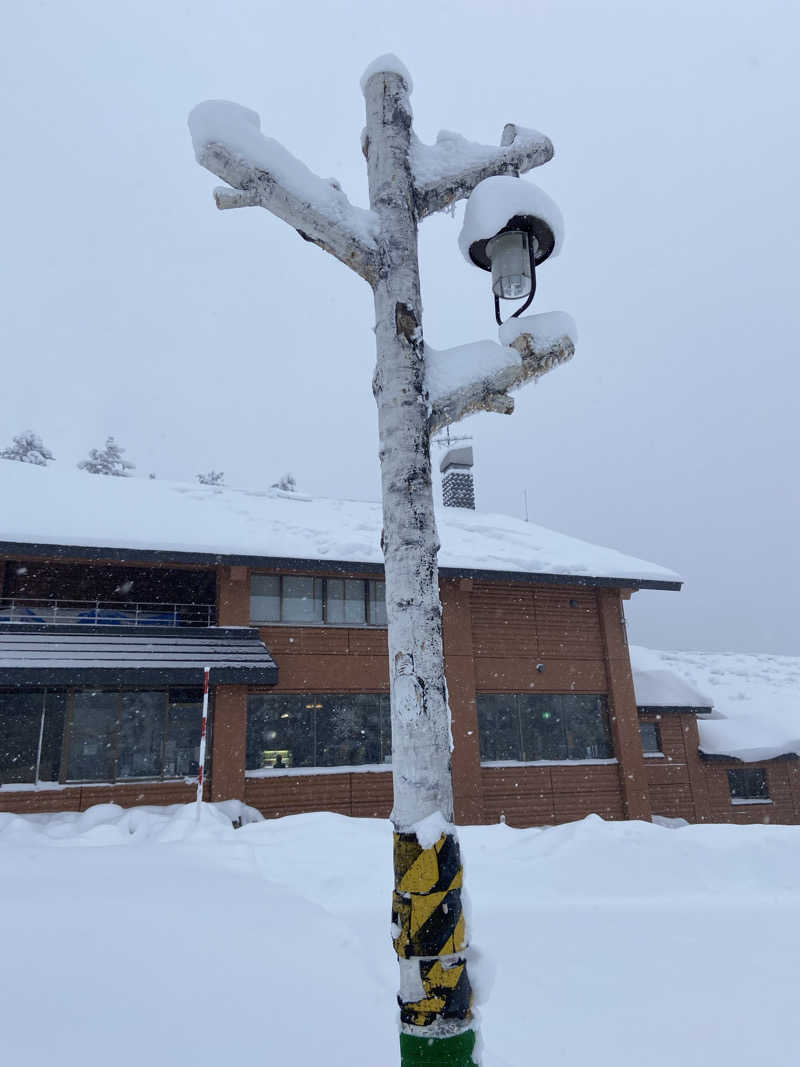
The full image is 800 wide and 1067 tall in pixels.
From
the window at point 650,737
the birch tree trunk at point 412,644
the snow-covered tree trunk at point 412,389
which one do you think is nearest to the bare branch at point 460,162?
the snow-covered tree trunk at point 412,389

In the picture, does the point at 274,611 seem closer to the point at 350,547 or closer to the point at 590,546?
the point at 350,547

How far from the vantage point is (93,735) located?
13.2m

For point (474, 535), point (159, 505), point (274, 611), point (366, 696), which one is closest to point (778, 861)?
point (366, 696)

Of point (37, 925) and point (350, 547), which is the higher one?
point (350, 547)

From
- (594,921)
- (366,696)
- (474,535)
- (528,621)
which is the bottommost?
(594,921)

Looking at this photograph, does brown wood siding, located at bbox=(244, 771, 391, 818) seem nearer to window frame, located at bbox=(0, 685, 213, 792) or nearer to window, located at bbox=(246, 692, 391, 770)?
window, located at bbox=(246, 692, 391, 770)

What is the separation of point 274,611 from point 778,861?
34.8 ft

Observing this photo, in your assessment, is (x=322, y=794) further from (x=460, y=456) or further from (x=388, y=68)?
(x=388, y=68)

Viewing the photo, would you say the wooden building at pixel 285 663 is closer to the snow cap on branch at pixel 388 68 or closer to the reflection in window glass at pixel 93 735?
the reflection in window glass at pixel 93 735

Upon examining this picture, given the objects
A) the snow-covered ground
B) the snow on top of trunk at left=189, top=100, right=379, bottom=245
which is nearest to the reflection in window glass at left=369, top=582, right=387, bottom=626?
the snow-covered ground

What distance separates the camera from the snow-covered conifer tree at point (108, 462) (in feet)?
131

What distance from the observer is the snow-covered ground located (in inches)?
135

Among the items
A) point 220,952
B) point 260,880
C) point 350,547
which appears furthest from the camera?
point 350,547

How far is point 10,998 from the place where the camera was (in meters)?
3.42
